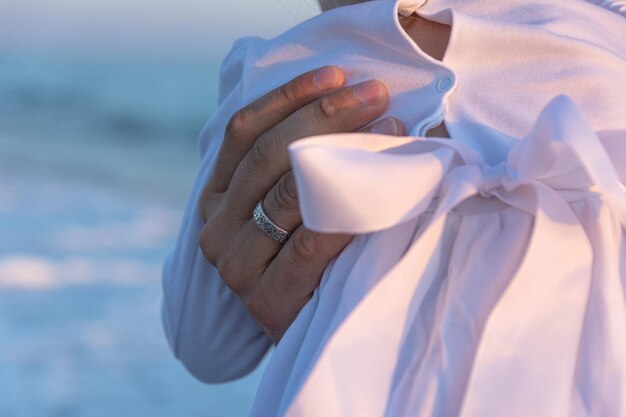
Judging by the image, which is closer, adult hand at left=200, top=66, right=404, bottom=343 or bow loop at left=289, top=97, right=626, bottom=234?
bow loop at left=289, top=97, right=626, bottom=234

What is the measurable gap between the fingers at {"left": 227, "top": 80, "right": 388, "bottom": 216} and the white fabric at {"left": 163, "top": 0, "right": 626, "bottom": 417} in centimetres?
3

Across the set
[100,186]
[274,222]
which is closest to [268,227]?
[274,222]

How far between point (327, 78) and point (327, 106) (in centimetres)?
4

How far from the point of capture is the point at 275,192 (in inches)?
44.4

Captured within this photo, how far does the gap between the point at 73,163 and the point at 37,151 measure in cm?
28

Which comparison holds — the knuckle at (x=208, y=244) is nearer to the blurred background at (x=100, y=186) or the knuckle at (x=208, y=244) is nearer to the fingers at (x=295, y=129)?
the fingers at (x=295, y=129)

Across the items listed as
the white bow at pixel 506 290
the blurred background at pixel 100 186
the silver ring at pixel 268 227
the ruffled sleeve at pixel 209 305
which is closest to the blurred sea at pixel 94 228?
the blurred background at pixel 100 186

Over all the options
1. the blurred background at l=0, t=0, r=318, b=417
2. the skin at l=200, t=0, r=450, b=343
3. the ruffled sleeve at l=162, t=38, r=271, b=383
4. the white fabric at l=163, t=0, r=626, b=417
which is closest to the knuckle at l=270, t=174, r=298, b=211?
the skin at l=200, t=0, r=450, b=343

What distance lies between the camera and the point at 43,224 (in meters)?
5.04

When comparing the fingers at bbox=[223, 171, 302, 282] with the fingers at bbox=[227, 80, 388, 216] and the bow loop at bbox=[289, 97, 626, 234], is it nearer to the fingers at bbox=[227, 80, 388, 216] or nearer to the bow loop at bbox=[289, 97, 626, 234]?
the fingers at bbox=[227, 80, 388, 216]

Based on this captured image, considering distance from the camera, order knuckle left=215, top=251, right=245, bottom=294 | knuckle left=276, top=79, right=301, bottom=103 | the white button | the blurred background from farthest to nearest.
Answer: the blurred background → knuckle left=215, top=251, right=245, bottom=294 → knuckle left=276, top=79, right=301, bottom=103 → the white button

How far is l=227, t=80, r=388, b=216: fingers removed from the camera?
104 centimetres

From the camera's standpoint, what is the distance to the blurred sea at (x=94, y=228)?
3822 mm

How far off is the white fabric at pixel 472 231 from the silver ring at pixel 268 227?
13 centimetres
